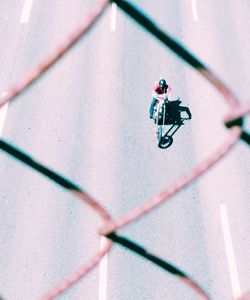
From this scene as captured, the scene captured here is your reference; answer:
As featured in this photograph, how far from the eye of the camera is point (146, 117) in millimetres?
10336

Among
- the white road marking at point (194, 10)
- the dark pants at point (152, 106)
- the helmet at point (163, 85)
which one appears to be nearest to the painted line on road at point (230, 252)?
the dark pants at point (152, 106)

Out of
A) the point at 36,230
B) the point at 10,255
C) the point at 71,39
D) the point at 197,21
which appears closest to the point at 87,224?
the point at 36,230

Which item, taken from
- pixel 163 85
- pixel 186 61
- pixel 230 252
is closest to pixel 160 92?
pixel 163 85

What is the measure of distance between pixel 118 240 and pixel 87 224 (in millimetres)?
7293

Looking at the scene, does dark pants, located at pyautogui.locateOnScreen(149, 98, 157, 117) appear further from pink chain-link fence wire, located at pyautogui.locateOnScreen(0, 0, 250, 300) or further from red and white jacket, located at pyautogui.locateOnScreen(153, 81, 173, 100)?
pink chain-link fence wire, located at pyautogui.locateOnScreen(0, 0, 250, 300)

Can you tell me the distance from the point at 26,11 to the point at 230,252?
8752 millimetres

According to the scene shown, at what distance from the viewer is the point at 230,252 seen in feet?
27.5

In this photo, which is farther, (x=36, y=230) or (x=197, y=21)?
(x=197, y=21)

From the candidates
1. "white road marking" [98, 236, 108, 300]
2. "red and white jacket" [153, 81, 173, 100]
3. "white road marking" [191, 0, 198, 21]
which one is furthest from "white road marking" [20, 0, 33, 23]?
"white road marking" [98, 236, 108, 300]

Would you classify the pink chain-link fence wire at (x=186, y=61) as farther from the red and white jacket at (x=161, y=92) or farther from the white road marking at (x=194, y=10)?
the white road marking at (x=194, y=10)

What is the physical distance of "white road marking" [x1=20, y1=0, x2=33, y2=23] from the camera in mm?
12527

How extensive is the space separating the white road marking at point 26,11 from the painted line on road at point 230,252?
7634 mm

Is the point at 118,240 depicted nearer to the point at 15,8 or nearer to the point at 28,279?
the point at 28,279

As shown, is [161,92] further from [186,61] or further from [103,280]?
[186,61]
